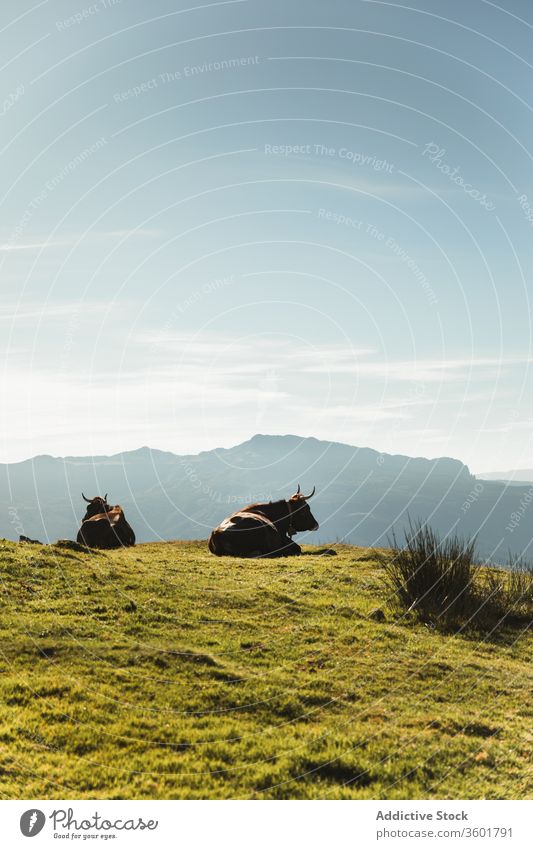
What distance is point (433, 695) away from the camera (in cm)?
1157

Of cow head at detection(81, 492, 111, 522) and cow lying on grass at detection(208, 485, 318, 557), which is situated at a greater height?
cow head at detection(81, 492, 111, 522)

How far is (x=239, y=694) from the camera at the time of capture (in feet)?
35.0

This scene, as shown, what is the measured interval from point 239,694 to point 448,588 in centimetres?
820

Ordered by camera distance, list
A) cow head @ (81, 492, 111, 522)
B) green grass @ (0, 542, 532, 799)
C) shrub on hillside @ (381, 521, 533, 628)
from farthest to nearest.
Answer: cow head @ (81, 492, 111, 522) < shrub on hillside @ (381, 521, 533, 628) < green grass @ (0, 542, 532, 799)

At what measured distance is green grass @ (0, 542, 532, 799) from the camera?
27.5ft
